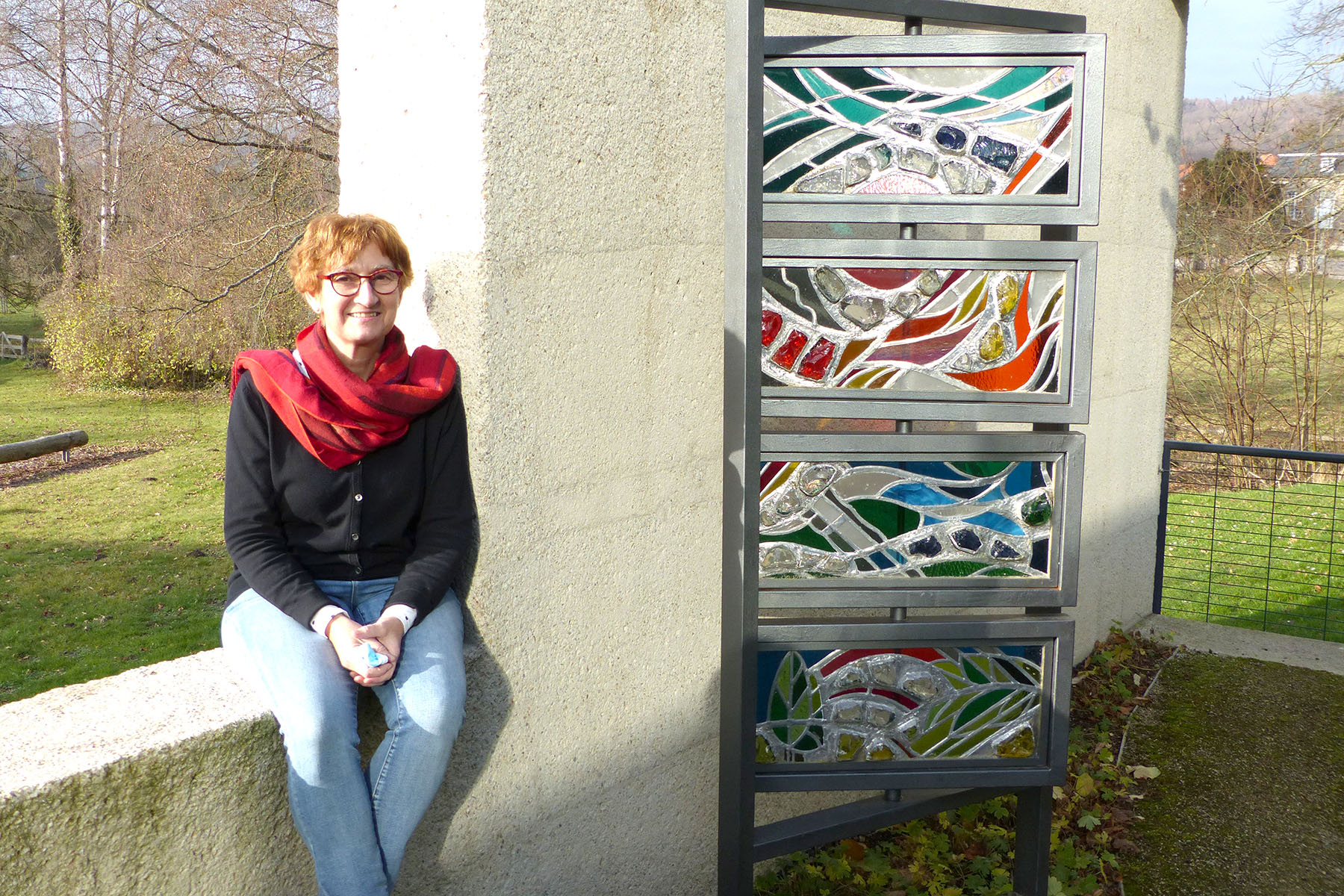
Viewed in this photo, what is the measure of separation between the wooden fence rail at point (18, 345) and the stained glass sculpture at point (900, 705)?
25241 millimetres

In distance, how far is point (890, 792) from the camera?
Answer: 3.02m

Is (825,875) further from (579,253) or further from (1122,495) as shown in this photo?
(1122,495)

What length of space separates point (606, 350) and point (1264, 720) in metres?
3.61

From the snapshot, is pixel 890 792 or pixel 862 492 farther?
pixel 890 792

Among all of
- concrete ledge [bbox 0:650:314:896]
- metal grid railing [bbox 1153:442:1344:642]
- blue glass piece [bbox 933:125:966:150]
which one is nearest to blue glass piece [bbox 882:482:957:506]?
blue glass piece [bbox 933:125:966:150]

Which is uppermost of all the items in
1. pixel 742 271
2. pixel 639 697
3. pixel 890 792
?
pixel 742 271

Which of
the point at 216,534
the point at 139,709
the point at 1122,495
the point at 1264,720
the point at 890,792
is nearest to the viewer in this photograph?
the point at 139,709

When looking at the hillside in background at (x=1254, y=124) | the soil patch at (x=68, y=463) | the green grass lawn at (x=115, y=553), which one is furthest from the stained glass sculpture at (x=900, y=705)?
the soil patch at (x=68, y=463)

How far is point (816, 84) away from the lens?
8.58ft

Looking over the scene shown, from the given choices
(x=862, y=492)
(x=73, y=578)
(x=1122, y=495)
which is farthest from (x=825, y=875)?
(x=73, y=578)

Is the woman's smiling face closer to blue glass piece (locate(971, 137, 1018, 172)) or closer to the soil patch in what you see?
blue glass piece (locate(971, 137, 1018, 172))

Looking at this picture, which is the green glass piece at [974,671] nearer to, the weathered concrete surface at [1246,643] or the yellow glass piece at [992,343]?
the yellow glass piece at [992,343]

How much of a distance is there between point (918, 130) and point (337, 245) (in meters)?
1.45

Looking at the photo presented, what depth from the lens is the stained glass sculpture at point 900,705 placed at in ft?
9.39
